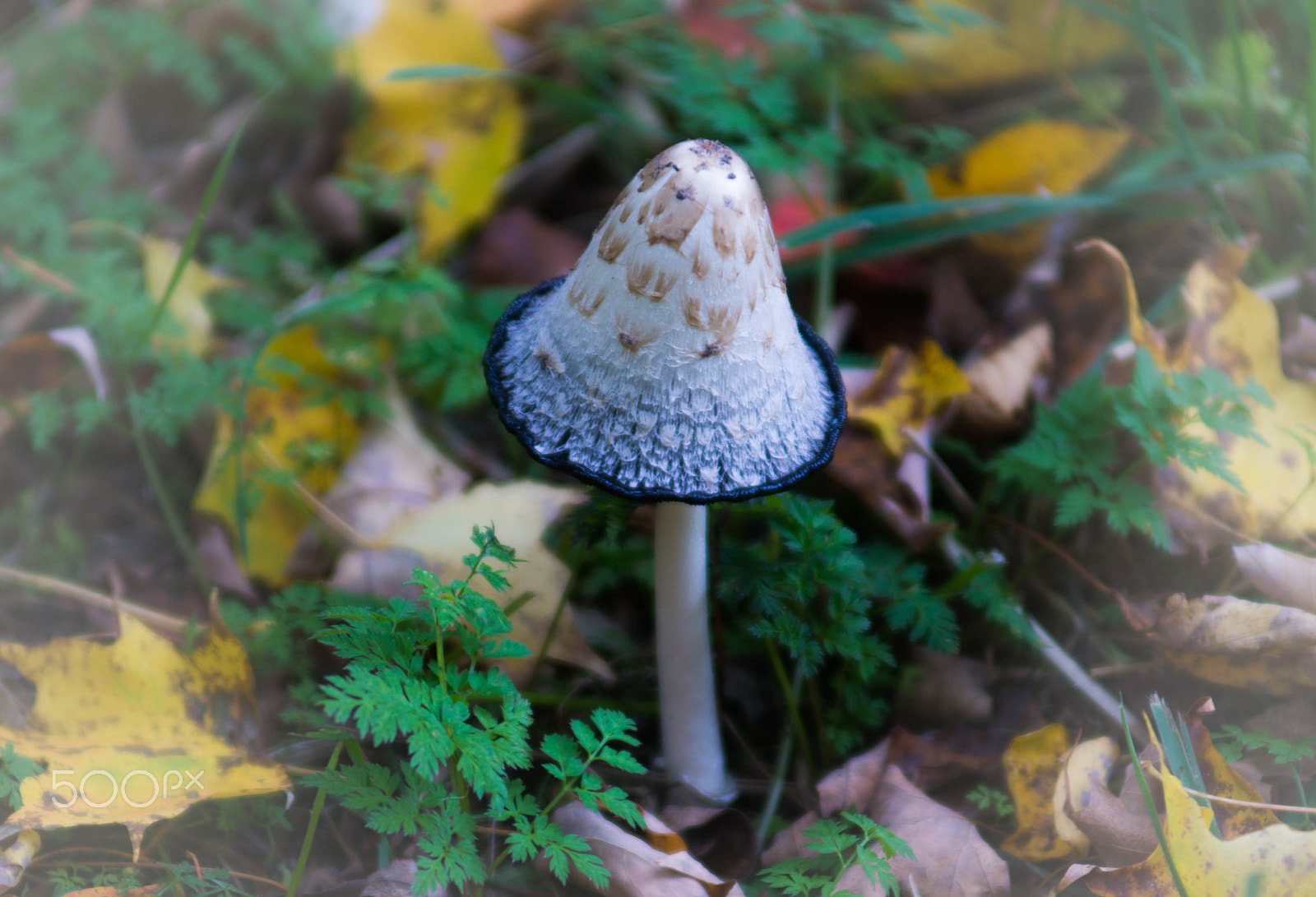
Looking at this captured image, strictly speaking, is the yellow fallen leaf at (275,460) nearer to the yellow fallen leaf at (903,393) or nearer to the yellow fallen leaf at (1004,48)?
the yellow fallen leaf at (903,393)

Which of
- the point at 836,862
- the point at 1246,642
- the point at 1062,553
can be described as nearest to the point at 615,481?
the point at 836,862

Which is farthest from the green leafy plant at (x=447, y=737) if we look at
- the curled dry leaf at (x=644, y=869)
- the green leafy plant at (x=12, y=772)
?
the green leafy plant at (x=12, y=772)

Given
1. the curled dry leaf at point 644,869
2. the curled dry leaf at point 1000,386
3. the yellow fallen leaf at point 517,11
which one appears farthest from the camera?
the yellow fallen leaf at point 517,11

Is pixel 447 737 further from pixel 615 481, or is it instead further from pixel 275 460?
pixel 275 460

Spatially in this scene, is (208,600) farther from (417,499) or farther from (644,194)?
(644,194)

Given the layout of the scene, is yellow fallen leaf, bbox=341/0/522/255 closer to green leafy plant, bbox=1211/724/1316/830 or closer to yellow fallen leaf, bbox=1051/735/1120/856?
yellow fallen leaf, bbox=1051/735/1120/856
